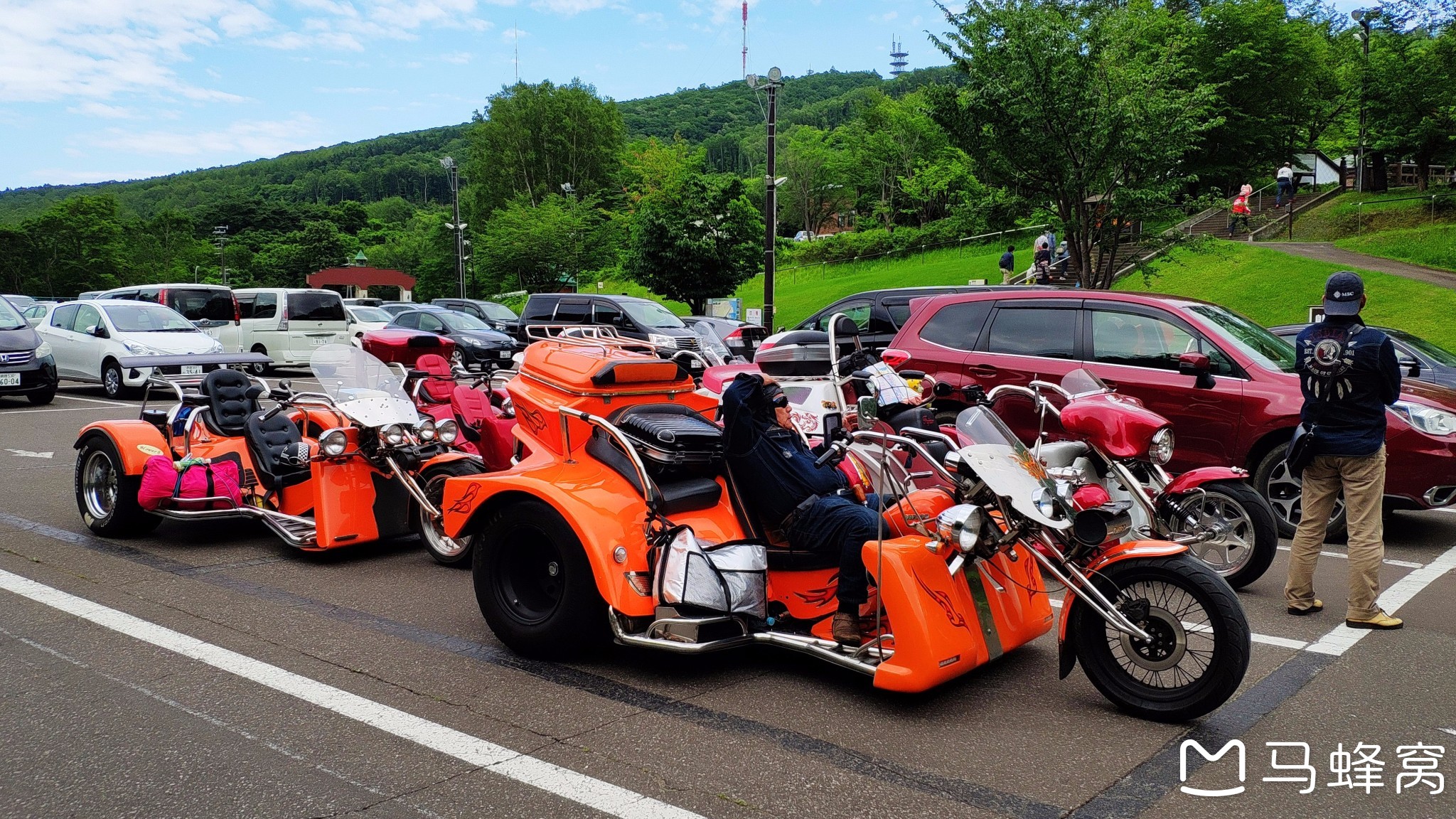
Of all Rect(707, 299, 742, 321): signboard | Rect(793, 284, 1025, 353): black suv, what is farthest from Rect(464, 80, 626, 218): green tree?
Rect(793, 284, 1025, 353): black suv

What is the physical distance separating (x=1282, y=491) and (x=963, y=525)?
4.95 m

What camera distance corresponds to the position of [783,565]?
463cm

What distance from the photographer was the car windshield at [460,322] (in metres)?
22.9

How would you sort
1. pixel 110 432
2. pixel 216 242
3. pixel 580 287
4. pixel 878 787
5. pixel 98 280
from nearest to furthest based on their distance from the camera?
1. pixel 878 787
2. pixel 110 432
3. pixel 580 287
4. pixel 98 280
5. pixel 216 242

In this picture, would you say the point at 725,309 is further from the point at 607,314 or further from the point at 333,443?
the point at 333,443

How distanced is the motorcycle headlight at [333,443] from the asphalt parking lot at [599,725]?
3.07 feet

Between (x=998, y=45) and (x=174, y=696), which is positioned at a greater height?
(x=998, y=45)

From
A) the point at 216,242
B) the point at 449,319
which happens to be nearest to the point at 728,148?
the point at 216,242

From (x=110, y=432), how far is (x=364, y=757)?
15.4 ft

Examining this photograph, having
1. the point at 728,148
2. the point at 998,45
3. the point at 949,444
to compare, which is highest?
the point at 728,148

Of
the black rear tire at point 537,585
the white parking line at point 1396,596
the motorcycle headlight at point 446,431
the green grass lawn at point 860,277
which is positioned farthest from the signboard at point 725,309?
the black rear tire at point 537,585

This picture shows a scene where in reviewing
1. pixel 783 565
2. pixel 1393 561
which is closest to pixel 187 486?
pixel 783 565

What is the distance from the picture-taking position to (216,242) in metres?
98.0

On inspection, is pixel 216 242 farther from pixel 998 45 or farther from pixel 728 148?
pixel 998 45
